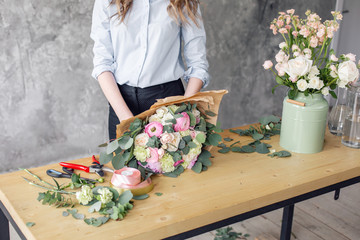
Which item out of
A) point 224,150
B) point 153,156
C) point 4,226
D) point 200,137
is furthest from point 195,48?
point 4,226

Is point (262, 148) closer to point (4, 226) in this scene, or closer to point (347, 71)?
point (347, 71)

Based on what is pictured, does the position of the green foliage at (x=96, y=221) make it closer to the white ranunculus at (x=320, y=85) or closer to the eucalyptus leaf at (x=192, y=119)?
the eucalyptus leaf at (x=192, y=119)

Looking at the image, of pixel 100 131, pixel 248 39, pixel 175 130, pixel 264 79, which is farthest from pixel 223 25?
pixel 175 130

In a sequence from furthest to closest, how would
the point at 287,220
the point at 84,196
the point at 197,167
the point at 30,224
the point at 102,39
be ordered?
the point at 287,220, the point at 102,39, the point at 197,167, the point at 84,196, the point at 30,224

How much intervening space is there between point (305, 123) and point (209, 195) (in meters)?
0.58

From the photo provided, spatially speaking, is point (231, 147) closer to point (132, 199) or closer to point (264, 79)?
point (132, 199)

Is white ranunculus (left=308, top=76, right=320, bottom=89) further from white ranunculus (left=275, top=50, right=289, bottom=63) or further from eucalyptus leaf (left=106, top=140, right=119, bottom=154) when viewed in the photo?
eucalyptus leaf (left=106, top=140, right=119, bottom=154)

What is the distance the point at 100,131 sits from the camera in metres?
3.57

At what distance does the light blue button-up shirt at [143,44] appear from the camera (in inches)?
73.5

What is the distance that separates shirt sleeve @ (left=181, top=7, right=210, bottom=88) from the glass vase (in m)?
0.63

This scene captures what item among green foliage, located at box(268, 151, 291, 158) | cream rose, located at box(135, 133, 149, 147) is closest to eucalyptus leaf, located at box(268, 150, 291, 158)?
green foliage, located at box(268, 151, 291, 158)

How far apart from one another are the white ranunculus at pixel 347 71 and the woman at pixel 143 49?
66 cm

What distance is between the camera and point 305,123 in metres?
1.62

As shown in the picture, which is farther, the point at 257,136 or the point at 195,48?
the point at 195,48
